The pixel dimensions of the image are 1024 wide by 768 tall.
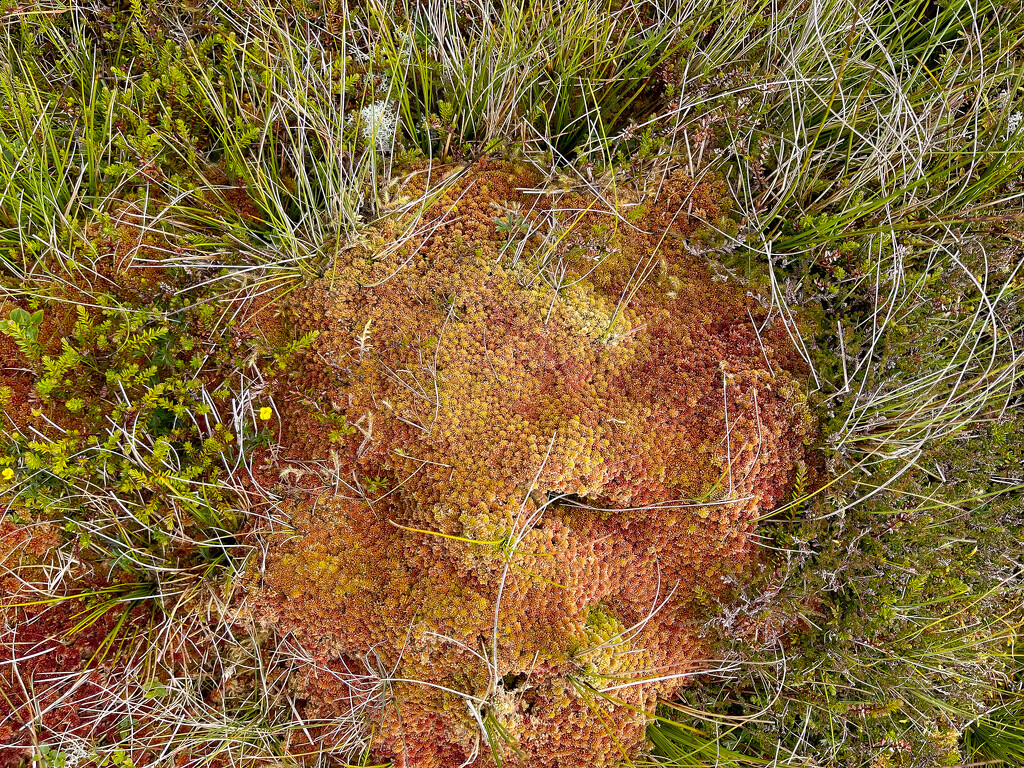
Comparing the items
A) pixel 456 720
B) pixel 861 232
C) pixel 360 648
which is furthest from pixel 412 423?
pixel 861 232

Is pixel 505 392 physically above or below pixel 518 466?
above

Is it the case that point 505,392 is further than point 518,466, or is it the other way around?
point 505,392

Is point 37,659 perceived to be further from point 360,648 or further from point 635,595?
point 635,595
